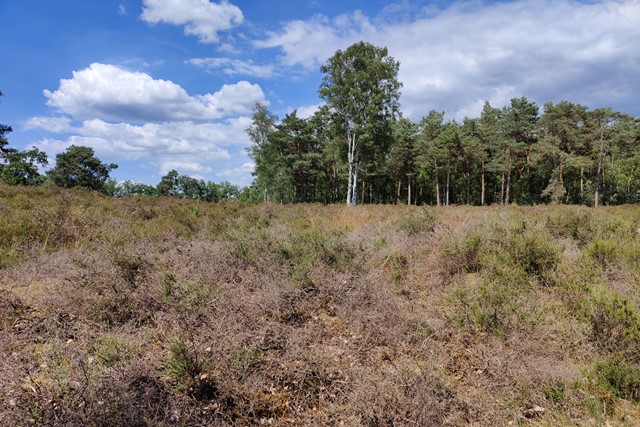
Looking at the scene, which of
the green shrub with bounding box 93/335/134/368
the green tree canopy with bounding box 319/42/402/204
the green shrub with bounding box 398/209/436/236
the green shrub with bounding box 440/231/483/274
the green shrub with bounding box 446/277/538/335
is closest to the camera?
the green shrub with bounding box 93/335/134/368

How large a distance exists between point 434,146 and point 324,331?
34585 mm

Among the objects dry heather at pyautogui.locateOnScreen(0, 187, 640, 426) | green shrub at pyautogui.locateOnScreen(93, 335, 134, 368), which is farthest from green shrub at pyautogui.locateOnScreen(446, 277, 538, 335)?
green shrub at pyautogui.locateOnScreen(93, 335, 134, 368)

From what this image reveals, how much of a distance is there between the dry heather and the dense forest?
60.1 feet

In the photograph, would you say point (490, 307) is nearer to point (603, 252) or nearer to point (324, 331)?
point (324, 331)

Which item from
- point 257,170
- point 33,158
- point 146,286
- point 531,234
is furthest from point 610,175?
point 33,158

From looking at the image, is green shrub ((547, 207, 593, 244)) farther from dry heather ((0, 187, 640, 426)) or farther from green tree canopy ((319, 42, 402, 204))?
green tree canopy ((319, 42, 402, 204))

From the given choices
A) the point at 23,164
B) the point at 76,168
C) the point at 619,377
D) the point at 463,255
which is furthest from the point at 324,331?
the point at 76,168

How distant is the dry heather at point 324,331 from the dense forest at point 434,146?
60.1 ft

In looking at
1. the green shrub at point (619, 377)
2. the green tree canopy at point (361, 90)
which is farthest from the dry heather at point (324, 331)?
the green tree canopy at point (361, 90)

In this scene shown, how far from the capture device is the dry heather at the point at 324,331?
9.23 ft

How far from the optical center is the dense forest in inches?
917

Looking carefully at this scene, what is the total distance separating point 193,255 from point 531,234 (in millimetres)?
6035

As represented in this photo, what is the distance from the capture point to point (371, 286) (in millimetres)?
5016

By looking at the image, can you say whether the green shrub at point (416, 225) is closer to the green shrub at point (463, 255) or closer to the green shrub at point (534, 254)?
the green shrub at point (463, 255)
